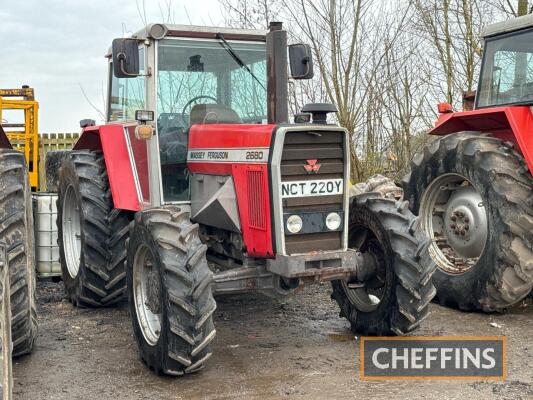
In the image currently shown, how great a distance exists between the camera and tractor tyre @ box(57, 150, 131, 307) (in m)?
A: 5.91

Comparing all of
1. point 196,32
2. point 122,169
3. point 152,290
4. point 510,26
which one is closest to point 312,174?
point 152,290

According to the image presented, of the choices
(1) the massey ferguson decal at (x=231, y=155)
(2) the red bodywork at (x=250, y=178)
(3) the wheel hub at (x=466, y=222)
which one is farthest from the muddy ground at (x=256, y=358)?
(1) the massey ferguson decal at (x=231, y=155)

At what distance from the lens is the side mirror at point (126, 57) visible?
4.97 m

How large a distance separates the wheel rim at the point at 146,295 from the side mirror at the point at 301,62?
1916 millimetres

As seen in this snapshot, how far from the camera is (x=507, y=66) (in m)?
6.42

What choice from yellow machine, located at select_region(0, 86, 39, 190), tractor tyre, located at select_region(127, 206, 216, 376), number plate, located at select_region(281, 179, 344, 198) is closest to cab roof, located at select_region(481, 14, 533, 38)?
number plate, located at select_region(281, 179, 344, 198)

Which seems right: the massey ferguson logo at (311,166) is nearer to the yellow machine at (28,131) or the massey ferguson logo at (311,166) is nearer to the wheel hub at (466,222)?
the wheel hub at (466,222)

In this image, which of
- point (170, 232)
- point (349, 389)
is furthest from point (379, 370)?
point (170, 232)

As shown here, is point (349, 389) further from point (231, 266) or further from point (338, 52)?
point (338, 52)

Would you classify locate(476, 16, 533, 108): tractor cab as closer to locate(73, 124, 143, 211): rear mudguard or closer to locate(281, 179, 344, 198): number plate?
locate(281, 179, 344, 198): number plate

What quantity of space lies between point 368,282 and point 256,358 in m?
0.98

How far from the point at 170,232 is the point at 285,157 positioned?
88cm

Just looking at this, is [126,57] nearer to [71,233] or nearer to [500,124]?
[71,233]

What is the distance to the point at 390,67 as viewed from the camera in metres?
11.6
